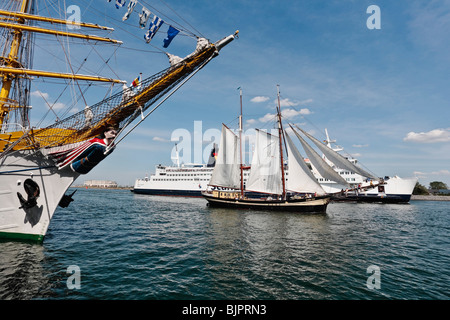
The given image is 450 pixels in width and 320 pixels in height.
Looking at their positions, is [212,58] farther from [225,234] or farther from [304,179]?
[304,179]

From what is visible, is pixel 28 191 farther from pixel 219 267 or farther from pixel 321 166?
pixel 321 166

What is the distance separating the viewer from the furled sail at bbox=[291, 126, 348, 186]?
99.5 feet

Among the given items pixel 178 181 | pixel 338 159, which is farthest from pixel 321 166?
pixel 178 181

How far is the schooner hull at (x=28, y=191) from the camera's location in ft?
37.3

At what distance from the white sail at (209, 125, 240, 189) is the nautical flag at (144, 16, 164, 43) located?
29317 mm

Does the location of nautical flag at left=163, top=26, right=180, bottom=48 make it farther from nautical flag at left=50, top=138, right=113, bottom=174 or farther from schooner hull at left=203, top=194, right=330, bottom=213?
schooner hull at left=203, top=194, right=330, bottom=213

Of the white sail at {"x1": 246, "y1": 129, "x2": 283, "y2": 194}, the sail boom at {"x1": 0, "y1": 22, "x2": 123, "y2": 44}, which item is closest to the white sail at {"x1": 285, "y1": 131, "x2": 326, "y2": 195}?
the white sail at {"x1": 246, "y1": 129, "x2": 283, "y2": 194}

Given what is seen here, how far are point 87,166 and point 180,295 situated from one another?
8525 mm

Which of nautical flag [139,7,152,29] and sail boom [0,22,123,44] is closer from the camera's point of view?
nautical flag [139,7,152,29]

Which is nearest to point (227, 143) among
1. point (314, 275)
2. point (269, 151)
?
point (269, 151)

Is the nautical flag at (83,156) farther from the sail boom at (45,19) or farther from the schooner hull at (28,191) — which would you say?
the sail boom at (45,19)

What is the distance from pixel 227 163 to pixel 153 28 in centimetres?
3043

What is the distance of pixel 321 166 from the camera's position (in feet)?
104

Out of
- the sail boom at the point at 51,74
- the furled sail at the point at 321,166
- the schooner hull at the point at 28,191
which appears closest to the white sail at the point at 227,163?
the furled sail at the point at 321,166
